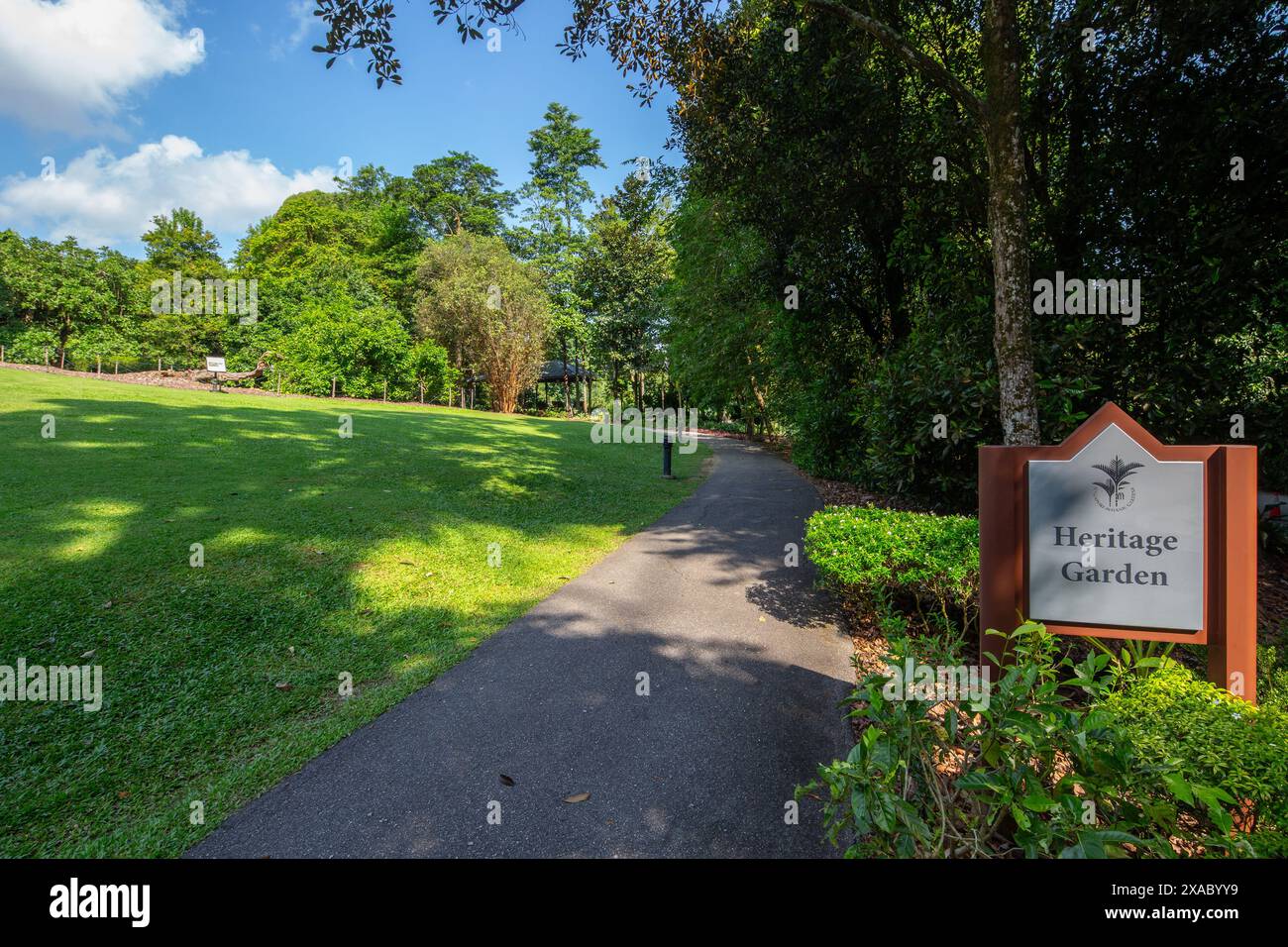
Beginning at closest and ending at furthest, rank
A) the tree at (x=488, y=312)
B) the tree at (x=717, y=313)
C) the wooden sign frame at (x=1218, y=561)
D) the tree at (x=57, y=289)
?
the wooden sign frame at (x=1218, y=561), the tree at (x=717, y=313), the tree at (x=57, y=289), the tree at (x=488, y=312)

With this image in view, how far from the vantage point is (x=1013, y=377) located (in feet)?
14.6

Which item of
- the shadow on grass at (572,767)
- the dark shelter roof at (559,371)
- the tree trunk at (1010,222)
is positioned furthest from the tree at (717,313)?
the dark shelter roof at (559,371)

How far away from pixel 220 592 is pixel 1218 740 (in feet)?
20.7

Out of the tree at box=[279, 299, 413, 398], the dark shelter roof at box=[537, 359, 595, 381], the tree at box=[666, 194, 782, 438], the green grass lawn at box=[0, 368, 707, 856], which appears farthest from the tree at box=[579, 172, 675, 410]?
the green grass lawn at box=[0, 368, 707, 856]

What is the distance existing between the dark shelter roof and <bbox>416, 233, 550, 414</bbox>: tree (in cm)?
763

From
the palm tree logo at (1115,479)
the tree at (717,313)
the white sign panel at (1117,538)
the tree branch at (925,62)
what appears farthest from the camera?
the tree at (717,313)

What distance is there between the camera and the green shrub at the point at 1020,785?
4.99 feet

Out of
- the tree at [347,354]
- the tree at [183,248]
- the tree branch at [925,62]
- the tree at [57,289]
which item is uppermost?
the tree at [183,248]

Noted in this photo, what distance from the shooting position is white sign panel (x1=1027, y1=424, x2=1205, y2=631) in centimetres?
280

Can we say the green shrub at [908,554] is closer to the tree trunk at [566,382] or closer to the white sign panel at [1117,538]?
the white sign panel at [1117,538]

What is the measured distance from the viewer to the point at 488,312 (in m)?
29.3

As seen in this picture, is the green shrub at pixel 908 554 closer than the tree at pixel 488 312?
Yes

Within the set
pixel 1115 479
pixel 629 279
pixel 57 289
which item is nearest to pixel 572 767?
pixel 1115 479

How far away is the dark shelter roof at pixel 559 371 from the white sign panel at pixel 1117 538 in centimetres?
3693
